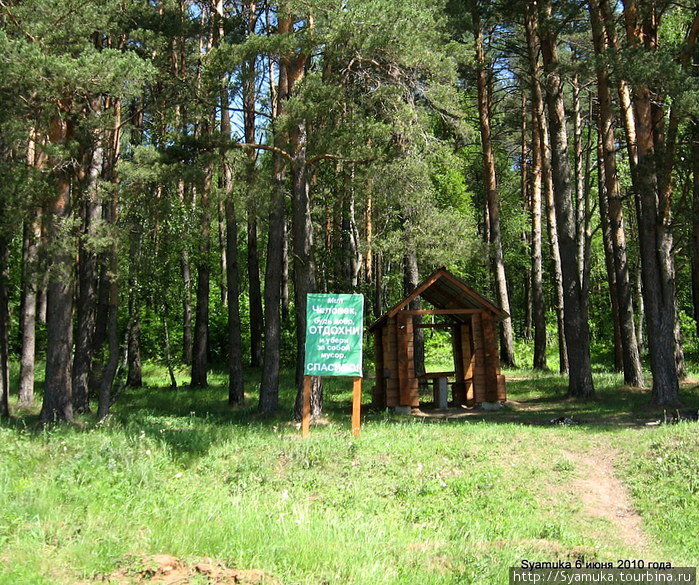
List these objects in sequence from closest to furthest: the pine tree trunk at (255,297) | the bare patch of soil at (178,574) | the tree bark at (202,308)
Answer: the bare patch of soil at (178,574) → the tree bark at (202,308) → the pine tree trunk at (255,297)

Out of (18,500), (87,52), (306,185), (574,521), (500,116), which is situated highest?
(500,116)

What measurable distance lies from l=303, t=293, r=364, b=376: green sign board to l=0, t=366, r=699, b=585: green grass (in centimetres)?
118

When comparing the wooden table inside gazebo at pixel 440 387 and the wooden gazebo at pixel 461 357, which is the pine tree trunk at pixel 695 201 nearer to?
the wooden gazebo at pixel 461 357

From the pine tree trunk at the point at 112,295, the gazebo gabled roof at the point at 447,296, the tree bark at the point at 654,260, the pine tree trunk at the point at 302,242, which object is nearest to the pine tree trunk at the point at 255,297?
the pine tree trunk at the point at 112,295

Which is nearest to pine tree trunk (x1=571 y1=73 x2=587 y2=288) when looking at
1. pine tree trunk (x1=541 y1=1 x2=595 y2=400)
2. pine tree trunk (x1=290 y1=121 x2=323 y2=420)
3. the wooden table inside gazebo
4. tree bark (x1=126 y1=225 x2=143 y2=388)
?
pine tree trunk (x1=541 y1=1 x2=595 y2=400)

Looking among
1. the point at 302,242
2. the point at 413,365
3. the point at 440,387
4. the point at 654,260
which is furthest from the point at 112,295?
the point at 654,260

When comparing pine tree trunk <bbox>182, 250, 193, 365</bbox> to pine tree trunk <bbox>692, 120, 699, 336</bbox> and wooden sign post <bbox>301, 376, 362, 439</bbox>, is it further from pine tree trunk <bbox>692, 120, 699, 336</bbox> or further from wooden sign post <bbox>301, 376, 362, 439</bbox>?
pine tree trunk <bbox>692, 120, 699, 336</bbox>

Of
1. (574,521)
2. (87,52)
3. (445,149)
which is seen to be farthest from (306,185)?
(574,521)

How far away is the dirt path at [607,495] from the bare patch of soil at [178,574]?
13.9 feet

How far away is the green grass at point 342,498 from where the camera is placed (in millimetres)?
5727

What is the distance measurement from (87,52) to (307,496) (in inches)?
347

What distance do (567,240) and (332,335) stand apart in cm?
785

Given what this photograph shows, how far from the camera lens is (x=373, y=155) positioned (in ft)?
45.1

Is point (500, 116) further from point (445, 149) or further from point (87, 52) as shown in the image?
point (87, 52)
